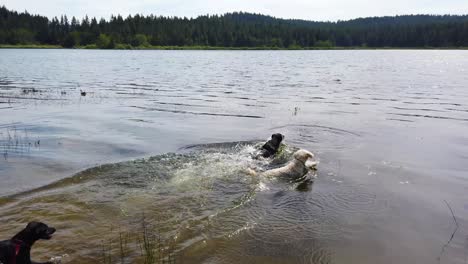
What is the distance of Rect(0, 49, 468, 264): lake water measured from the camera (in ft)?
20.6

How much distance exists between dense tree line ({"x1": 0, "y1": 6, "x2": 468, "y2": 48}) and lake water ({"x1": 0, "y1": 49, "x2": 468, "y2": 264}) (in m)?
123

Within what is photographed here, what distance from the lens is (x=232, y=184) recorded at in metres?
9.12

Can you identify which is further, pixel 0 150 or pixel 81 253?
pixel 0 150

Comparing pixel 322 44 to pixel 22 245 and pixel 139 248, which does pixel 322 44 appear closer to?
pixel 139 248

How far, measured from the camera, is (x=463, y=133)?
14.1 meters

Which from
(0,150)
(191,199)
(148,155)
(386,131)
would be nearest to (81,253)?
(191,199)

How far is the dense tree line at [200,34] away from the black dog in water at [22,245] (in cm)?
13287

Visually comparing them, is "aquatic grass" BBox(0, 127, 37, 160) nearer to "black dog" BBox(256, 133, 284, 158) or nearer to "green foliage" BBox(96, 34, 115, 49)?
"black dog" BBox(256, 133, 284, 158)

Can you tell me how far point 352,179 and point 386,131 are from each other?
5.97m

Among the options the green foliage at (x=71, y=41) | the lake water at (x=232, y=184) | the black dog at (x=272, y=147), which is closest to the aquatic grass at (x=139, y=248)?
the lake water at (x=232, y=184)

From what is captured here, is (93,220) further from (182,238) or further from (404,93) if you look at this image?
(404,93)

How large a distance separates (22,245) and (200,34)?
147 m

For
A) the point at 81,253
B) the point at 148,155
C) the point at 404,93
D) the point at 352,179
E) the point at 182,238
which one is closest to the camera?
the point at 81,253

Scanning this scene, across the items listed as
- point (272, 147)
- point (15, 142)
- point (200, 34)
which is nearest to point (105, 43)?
point (200, 34)
